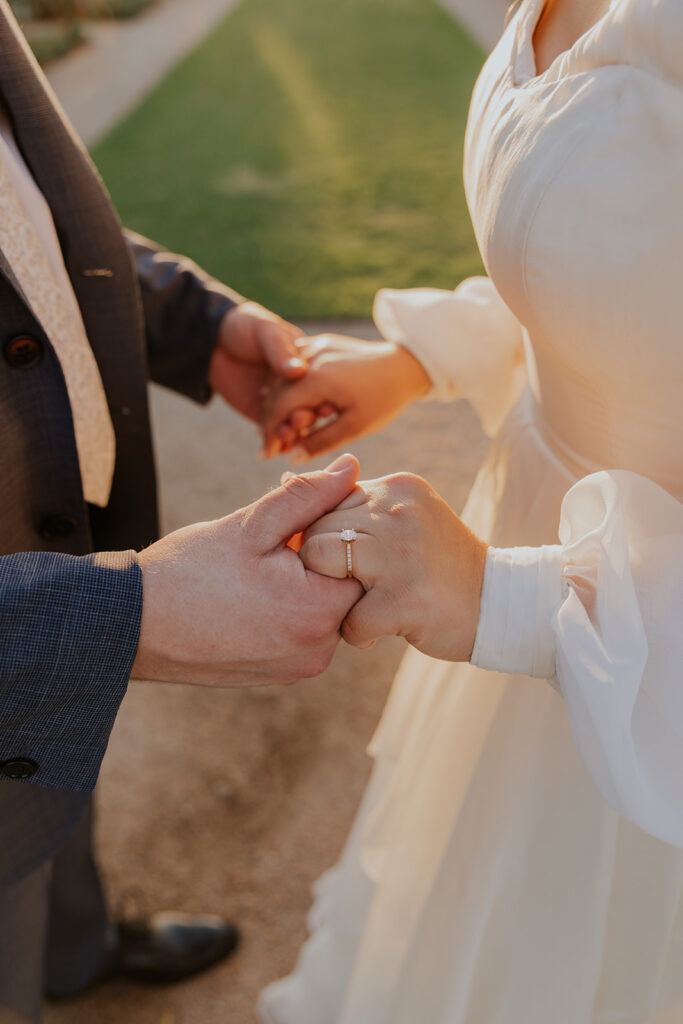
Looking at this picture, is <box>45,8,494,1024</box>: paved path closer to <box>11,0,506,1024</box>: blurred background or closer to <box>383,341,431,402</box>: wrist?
<box>11,0,506,1024</box>: blurred background

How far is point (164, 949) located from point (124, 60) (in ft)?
35.5

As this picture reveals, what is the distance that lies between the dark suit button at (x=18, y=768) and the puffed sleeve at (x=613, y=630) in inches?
22.1

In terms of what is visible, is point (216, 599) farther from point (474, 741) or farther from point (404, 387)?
point (404, 387)

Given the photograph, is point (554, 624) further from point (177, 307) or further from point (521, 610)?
point (177, 307)

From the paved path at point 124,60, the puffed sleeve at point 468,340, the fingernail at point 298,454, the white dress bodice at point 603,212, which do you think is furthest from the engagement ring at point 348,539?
the paved path at point 124,60

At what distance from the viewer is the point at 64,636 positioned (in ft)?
3.16

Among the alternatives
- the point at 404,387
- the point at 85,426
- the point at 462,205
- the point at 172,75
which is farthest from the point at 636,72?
the point at 172,75

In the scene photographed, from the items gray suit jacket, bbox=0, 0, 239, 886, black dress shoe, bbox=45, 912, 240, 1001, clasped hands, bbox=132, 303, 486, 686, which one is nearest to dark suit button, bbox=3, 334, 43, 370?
gray suit jacket, bbox=0, 0, 239, 886

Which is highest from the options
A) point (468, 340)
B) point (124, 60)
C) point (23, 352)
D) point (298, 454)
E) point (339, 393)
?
point (23, 352)

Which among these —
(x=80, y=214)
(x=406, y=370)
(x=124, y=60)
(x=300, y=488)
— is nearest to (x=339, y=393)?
(x=406, y=370)

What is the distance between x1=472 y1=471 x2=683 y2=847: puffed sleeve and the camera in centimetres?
89

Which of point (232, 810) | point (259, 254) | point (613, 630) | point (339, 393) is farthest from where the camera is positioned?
point (259, 254)

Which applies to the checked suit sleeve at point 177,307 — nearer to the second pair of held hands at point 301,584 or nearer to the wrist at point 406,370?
the wrist at point 406,370

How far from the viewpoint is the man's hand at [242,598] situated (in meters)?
0.98
